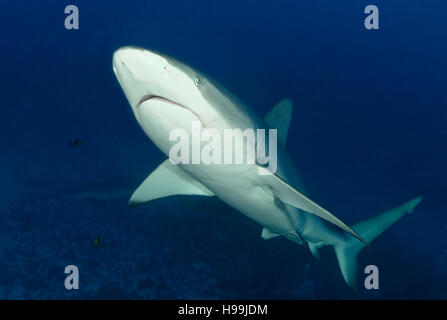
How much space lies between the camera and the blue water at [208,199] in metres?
7.30

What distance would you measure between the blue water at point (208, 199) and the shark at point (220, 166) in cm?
349

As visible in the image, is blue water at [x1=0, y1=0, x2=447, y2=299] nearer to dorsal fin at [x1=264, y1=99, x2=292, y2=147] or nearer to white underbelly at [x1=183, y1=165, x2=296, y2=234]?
white underbelly at [x1=183, y1=165, x2=296, y2=234]

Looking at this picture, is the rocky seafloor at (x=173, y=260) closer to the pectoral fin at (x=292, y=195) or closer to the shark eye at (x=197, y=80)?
the pectoral fin at (x=292, y=195)

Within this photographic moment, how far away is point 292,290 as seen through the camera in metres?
7.02

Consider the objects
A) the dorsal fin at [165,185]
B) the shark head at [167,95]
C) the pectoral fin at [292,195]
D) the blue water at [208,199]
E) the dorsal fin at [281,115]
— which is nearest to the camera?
the shark head at [167,95]

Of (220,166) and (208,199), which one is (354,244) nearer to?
(220,166)

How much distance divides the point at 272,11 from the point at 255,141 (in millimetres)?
77854

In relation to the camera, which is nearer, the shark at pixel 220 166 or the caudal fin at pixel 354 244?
the shark at pixel 220 166

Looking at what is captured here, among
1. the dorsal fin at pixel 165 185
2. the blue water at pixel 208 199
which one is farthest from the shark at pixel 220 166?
the blue water at pixel 208 199

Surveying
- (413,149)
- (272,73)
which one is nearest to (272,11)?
(272,73)

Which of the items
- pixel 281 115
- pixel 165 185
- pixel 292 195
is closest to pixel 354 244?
pixel 281 115

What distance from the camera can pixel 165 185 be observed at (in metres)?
3.37

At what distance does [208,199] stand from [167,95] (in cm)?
786
